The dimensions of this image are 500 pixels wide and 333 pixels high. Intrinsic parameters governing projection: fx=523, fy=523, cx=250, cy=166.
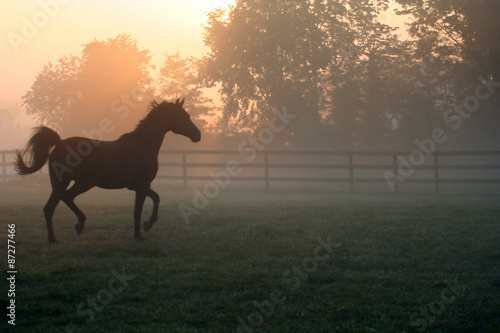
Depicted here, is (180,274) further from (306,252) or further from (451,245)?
(451,245)

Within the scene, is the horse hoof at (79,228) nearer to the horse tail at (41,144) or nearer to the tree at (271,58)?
the horse tail at (41,144)

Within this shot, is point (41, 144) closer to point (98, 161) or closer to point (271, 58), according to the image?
point (98, 161)

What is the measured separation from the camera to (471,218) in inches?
392

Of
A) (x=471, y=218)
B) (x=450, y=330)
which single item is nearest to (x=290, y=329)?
(x=450, y=330)

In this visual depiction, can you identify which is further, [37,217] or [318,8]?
[318,8]

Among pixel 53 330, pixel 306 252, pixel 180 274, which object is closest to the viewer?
pixel 53 330

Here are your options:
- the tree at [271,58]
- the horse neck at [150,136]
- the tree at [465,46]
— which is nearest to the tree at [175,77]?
the tree at [271,58]

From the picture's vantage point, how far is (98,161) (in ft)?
25.5

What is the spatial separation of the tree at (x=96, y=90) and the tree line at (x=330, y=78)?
10 centimetres

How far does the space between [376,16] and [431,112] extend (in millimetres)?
9614

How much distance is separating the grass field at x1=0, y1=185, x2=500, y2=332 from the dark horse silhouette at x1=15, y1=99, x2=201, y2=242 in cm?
63

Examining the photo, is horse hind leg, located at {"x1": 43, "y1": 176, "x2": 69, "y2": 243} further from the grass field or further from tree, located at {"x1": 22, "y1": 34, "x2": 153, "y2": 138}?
tree, located at {"x1": 22, "y1": 34, "x2": 153, "y2": 138}

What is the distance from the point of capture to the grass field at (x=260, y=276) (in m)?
4.67

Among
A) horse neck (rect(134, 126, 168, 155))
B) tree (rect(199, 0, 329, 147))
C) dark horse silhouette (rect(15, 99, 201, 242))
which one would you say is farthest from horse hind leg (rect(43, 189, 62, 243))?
tree (rect(199, 0, 329, 147))
